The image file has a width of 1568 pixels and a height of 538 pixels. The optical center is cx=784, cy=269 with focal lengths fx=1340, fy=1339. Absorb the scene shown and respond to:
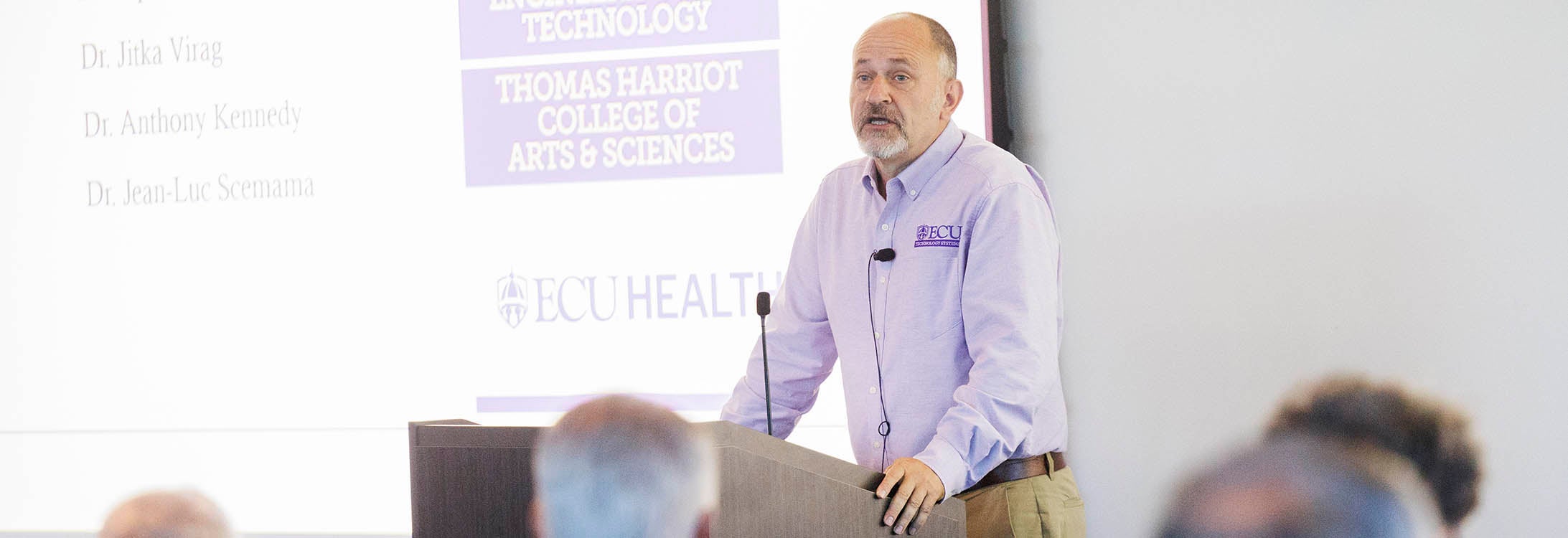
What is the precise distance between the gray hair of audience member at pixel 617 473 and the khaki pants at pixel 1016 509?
0.95 meters

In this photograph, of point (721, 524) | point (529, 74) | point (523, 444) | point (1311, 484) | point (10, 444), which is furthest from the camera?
point (10, 444)

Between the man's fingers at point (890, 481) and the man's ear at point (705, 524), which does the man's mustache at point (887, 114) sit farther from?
the man's ear at point (705, 524)

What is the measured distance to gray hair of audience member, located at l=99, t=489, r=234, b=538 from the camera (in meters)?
1.40

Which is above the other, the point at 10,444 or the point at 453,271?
the point at 453,271

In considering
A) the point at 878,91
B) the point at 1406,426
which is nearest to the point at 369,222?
the point at 878,91

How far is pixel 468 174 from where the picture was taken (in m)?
3.57

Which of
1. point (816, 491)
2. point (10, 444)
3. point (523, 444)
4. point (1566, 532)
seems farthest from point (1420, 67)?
point (10, 444)

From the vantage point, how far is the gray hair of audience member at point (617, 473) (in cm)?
125

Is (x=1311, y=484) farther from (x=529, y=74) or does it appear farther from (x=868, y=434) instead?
(x=529, y=74)

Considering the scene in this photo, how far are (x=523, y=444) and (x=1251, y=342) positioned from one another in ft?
6.64

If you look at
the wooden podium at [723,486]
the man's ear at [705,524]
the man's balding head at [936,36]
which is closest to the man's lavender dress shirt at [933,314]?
the man's balding head at [936,36]

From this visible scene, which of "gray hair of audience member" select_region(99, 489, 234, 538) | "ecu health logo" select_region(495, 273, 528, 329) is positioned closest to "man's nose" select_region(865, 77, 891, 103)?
"gray hair of audience member" select_region(99, 489, 234, 538)

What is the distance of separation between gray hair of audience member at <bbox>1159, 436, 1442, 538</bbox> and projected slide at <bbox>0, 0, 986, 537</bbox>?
2504 mm

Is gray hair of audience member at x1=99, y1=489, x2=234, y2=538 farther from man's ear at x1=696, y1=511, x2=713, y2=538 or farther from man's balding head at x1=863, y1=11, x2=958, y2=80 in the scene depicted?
man's balding head at x1=863, y1=11, x2=958, y2=80
